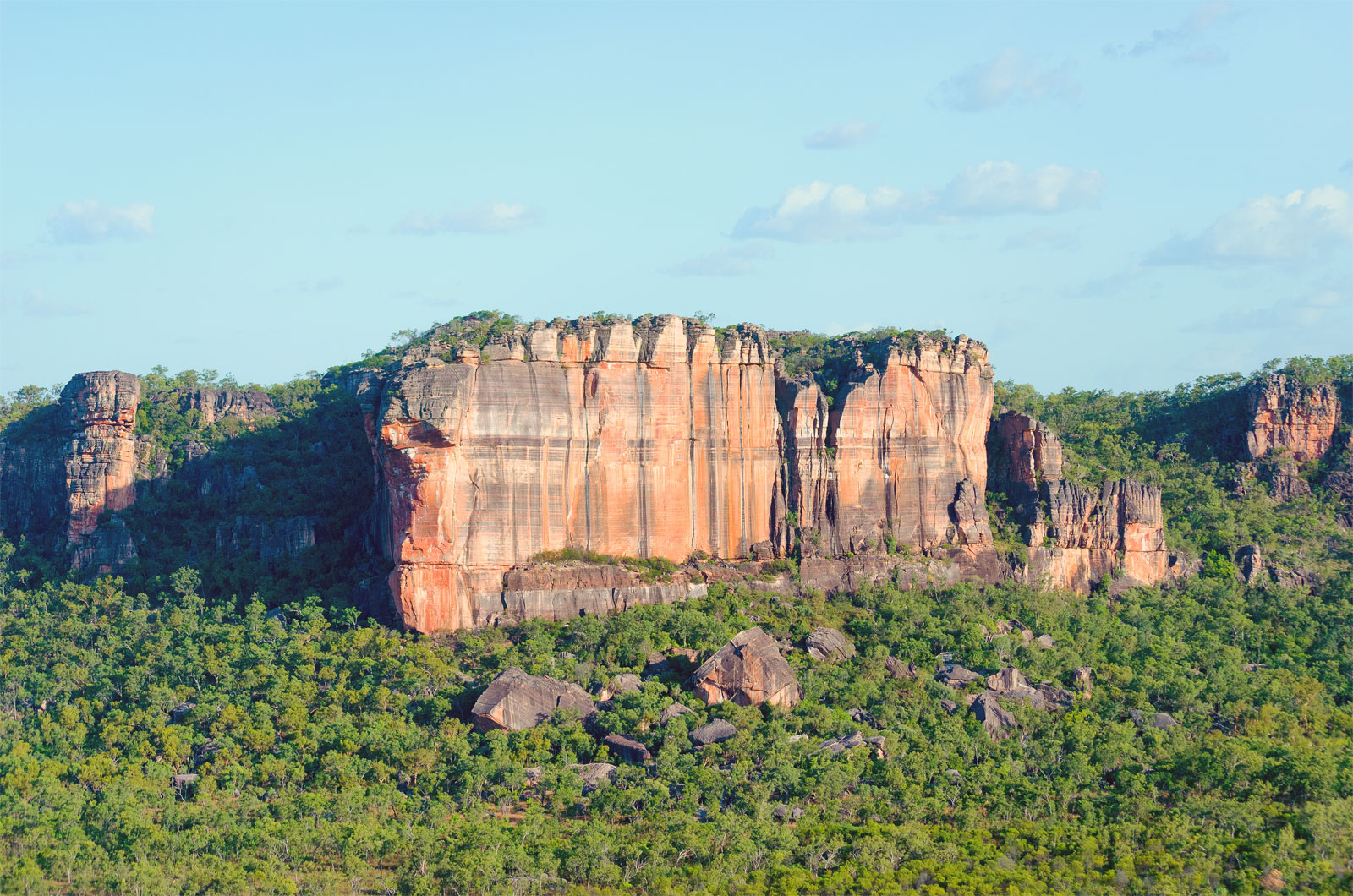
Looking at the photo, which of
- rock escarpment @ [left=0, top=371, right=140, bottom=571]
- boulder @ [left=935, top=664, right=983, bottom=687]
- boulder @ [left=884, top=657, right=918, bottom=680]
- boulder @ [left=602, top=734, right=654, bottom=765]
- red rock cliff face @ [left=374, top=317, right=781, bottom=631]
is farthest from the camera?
rock escarpment @ [left=0, top=371, right=140, bottom=571]

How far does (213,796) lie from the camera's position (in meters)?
54.1

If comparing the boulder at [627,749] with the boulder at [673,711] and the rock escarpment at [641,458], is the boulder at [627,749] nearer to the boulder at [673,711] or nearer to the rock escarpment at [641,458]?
the boulder at [673,711]

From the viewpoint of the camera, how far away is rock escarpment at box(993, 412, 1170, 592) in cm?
7169

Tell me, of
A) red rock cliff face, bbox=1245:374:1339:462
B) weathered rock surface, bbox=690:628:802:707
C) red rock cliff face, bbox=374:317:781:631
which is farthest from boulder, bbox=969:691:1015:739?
red rock cliff face, bbox=1245:374:1339:462

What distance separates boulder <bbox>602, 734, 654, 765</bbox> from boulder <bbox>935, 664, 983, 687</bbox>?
1243cm

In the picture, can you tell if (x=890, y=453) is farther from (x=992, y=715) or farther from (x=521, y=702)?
(x=521, y=702)

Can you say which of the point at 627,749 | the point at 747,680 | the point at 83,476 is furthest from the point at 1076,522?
the point at 83,476

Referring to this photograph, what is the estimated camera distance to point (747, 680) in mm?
59031

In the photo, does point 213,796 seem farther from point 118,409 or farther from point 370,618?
point 118,409

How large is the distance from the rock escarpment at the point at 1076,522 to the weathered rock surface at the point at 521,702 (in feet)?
72.4

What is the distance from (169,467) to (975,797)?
4143 centimetres

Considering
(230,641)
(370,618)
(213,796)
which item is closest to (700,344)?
(370,618)

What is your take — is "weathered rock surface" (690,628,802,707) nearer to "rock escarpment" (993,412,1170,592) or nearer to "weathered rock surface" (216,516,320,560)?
"rock escarpment" (993,412,1170,592)

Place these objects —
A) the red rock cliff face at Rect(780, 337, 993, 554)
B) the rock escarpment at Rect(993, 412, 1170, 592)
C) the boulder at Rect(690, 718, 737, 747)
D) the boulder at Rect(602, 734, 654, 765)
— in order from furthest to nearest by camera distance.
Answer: the rock escarpment at Rect(993, 412, 1170, 592)
the red rock cliff face at Rect(780, 337, 993, 554)
the boulder at Rect(690, 718, 737, 747)
the boulder at Rect(602, 734, 654, 765)
